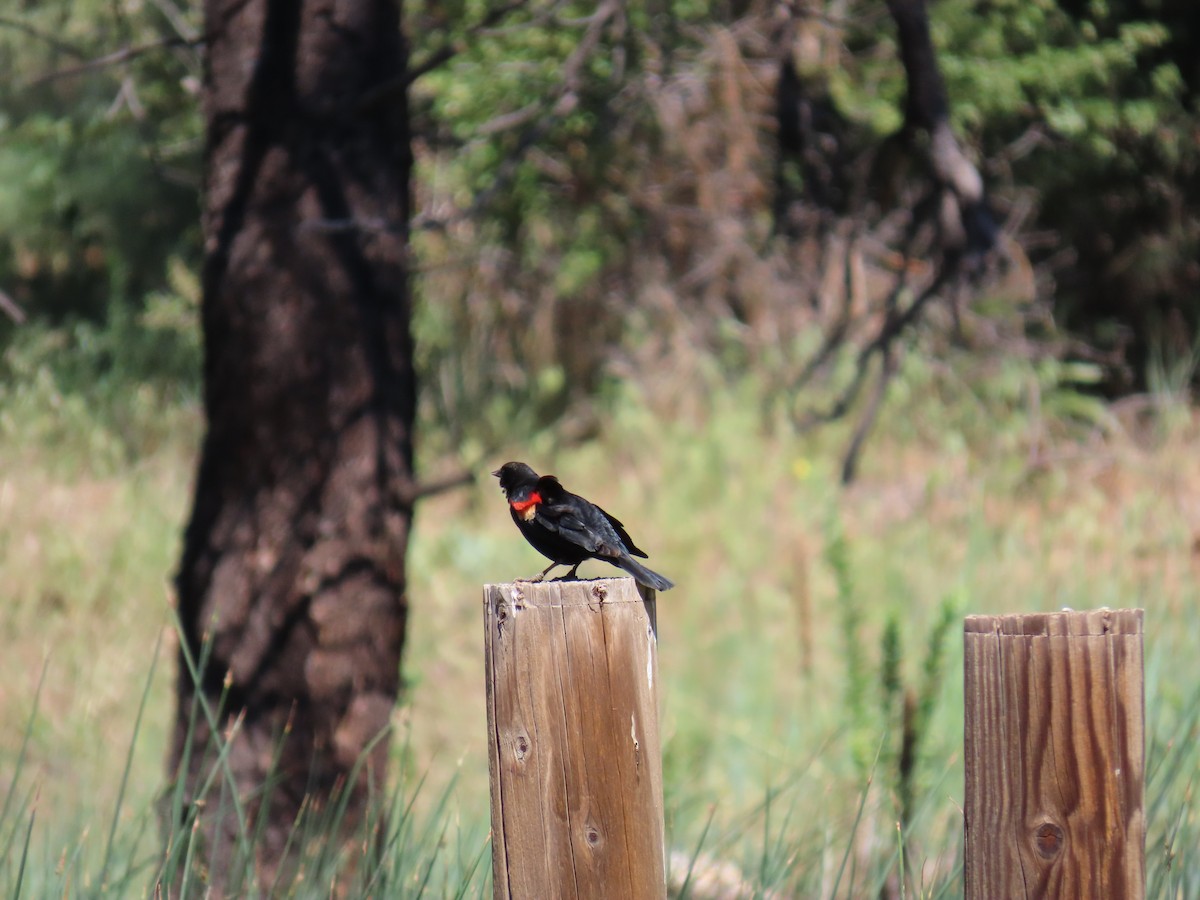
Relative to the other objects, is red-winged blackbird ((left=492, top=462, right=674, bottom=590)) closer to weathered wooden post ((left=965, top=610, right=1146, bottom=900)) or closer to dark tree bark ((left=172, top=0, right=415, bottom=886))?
weathered wooden post ((left=965, top=610, right=1146, bottom=900))

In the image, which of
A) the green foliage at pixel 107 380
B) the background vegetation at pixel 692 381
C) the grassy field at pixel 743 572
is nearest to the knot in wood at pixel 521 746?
the background vegetation at pixel 692 381

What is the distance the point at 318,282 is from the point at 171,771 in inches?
58.0

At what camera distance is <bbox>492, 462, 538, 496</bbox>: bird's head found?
2094 millimetres

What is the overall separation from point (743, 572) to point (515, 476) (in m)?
5.46

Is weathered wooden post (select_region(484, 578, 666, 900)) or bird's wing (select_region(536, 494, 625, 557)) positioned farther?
bird's wing (select_region(536, 494, 625, 557))

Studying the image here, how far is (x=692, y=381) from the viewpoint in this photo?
33.3 feet

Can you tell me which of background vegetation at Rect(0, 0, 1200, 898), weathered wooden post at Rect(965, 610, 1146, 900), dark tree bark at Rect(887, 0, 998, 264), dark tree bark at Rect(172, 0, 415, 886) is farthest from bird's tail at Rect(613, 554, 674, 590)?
dark tree bark at Rect(887, 0, 998, 264)

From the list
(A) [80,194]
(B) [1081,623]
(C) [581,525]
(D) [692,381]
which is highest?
(A) [80,194]

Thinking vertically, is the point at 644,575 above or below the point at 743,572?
above

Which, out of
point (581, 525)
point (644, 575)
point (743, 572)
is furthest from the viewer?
point (743, 572)

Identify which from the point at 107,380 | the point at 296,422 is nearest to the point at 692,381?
the point at 107,380

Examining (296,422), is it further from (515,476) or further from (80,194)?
(80,194)

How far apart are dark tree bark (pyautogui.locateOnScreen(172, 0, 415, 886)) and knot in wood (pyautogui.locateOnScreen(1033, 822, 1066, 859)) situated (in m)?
2.23

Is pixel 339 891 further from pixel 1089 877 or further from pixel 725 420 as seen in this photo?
pixel 725 420
